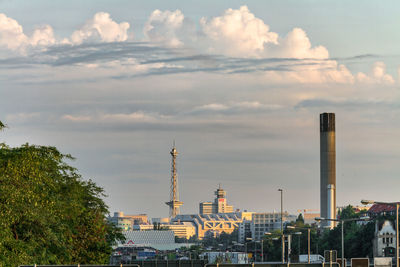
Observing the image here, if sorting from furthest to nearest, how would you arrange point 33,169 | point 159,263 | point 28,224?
point 159,263 < point 28,224 < point 33,169

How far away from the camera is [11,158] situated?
184 ft

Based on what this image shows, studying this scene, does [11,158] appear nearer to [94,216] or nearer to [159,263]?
[94,216]

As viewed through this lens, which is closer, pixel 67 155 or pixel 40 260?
pixel 40 260

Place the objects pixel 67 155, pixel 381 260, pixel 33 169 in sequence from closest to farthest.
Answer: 1. pixel 33 169
2. pixel 67 155
3. pixel 381 260

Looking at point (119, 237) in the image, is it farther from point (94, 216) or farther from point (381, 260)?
point (381, 260)

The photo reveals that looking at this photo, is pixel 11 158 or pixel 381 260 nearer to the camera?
pixel 11 158

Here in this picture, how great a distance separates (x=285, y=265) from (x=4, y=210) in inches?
625

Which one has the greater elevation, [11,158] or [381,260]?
[11,158]

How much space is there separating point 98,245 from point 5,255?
39.1 meters

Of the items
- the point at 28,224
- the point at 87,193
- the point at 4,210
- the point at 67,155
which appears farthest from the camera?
the point at 87,193

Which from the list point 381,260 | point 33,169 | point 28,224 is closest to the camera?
point 33,169

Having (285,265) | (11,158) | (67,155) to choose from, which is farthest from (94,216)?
A: (285,265)

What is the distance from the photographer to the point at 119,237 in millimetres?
111062

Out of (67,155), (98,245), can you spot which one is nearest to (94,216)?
(98,245)
